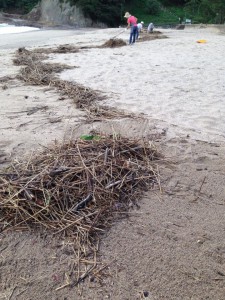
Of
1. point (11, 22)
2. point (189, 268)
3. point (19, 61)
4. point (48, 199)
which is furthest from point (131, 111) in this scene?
point (11, 22)

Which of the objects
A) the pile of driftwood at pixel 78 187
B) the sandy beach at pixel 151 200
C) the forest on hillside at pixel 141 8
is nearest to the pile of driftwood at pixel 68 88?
the sandy beach at pixel 151 200

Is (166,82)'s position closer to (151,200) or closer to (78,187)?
(151,200)

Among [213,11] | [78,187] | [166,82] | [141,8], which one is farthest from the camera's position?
[141,8]

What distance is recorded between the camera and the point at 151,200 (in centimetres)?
259

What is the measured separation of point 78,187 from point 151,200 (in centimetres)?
61

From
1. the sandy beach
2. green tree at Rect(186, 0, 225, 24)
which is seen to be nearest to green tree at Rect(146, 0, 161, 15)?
green tree at Rect(186, 0, 225, 24)

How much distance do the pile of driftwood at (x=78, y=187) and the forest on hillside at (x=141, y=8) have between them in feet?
92.0

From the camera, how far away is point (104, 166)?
2762 mm

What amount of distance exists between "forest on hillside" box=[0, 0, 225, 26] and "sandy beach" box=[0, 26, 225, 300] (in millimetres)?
25521

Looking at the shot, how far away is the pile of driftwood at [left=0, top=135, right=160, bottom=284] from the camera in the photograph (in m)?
2.29

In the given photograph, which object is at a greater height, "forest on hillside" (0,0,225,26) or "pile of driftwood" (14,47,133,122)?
"forest on hillside" (0,0,225,26)

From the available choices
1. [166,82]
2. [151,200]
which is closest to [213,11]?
[166,82]

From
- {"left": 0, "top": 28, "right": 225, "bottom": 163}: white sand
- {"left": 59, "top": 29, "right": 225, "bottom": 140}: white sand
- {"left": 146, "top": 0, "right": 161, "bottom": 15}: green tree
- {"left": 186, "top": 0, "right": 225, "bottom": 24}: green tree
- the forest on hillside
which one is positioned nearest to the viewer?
{"left": 0, "top": 28, "right": 225, "bottom": 163}: white sand

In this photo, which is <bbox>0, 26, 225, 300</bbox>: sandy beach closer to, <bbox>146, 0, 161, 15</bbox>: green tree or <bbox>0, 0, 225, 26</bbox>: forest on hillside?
<bbox>0, 0, 225, 26</bbox>: forest on hillside
